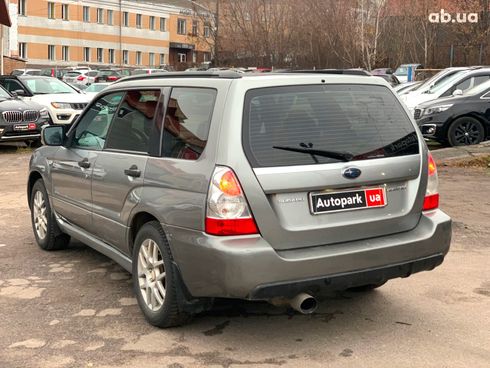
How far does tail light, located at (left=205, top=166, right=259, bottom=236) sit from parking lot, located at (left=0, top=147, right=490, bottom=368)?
0.70 metres

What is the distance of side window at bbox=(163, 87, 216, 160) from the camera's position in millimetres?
3773

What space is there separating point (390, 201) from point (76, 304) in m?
2.40

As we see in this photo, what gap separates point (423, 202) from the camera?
405cm

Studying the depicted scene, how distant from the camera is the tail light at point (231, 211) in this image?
11.4 feet

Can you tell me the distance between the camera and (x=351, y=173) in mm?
3711

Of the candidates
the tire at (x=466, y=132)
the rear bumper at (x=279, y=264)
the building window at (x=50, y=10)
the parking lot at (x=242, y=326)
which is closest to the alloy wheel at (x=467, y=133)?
the tire at (x=466, y=132)

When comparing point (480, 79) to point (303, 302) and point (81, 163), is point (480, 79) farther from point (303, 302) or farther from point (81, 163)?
point (303, 302)

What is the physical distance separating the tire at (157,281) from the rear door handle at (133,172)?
0.35m

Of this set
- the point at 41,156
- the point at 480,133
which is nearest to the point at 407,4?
the point at 480,133

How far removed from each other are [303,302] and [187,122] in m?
1.35

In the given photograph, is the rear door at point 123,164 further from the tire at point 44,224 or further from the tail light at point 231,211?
the tire at point 44,224

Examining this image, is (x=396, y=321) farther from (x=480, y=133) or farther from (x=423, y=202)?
(x=480, y=133)

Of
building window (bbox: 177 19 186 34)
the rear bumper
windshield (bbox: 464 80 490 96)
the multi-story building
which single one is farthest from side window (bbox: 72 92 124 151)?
building window (bbox: 177 19 186 34)

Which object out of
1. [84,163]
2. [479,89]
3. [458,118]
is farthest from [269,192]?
[479,89]
